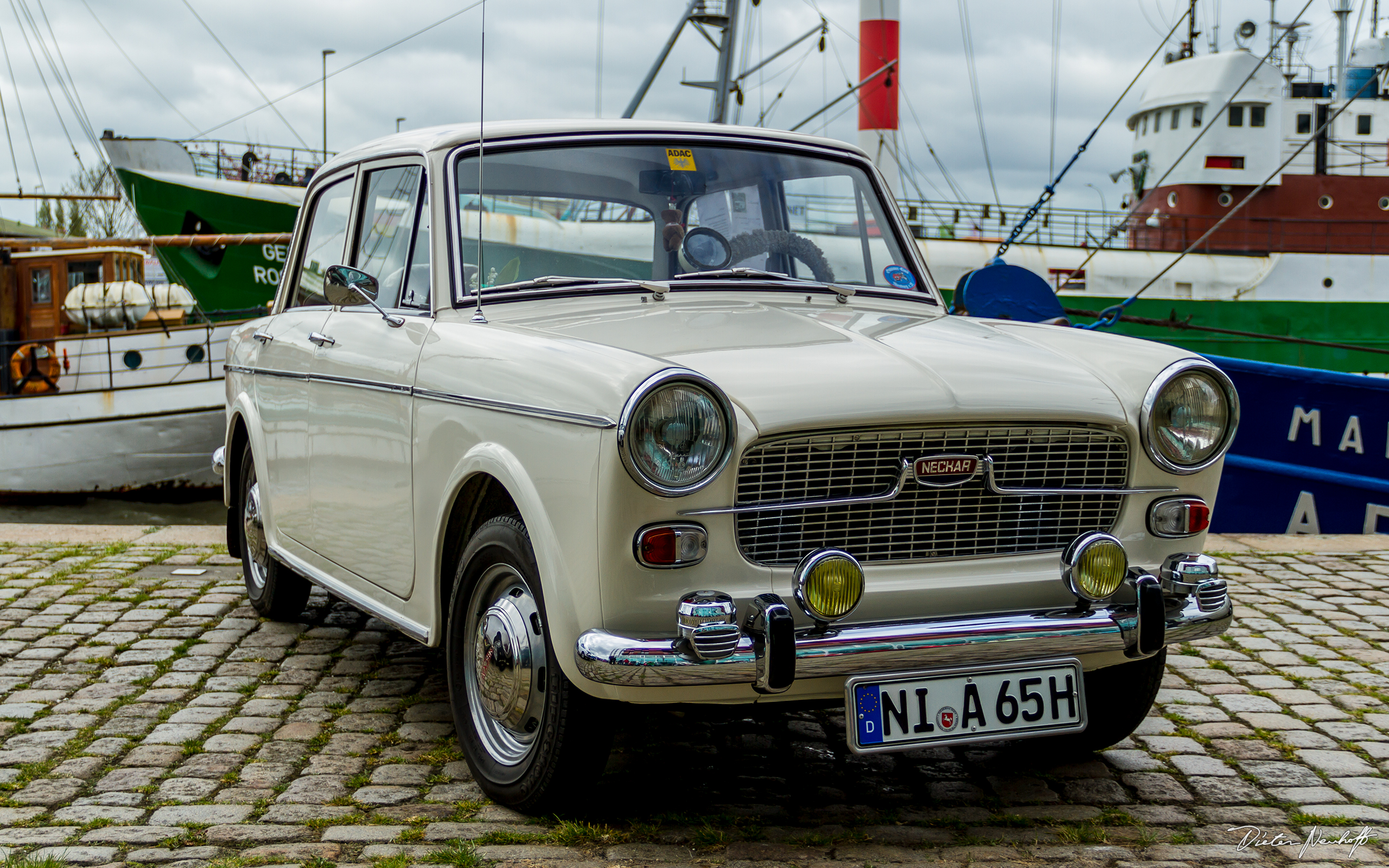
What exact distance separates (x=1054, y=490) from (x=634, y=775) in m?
1.38

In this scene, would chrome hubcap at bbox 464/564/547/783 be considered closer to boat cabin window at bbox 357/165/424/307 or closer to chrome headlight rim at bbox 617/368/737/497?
chrome headlight rim at bbox 617/368/737/497

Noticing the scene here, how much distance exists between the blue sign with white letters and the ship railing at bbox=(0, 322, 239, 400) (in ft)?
44.7

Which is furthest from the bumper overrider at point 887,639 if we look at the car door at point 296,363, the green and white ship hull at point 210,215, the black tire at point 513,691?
the green and white ship hull at point 210,215

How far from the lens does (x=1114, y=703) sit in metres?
3.83

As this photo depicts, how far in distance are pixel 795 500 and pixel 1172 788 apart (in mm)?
1524

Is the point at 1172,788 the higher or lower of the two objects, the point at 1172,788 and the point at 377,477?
the lower

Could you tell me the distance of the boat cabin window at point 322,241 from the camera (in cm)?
490

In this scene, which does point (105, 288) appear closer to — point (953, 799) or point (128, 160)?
point (128, 160)

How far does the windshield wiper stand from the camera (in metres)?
4.10

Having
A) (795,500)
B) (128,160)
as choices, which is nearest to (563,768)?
(795,500)

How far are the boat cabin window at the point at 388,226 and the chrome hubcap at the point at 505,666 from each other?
1.29 meters

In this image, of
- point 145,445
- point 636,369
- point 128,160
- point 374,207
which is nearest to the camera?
point 636,369

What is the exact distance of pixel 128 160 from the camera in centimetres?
2673

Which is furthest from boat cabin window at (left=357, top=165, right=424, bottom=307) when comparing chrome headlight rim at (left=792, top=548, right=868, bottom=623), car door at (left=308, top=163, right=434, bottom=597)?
chrome headlight rim at (left=792, top=548, right=868, bottom=623)
